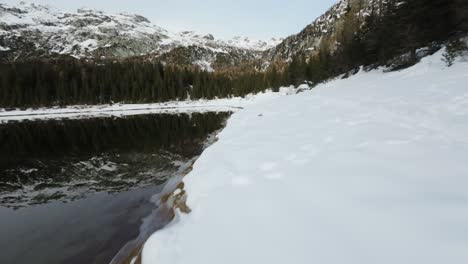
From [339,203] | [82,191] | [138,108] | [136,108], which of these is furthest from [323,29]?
[339,203]

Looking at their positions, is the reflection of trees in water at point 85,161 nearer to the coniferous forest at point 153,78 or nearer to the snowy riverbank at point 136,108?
the coniferous forest at point 153,78

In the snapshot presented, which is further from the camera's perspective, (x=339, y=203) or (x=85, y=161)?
(x=85, y=161)

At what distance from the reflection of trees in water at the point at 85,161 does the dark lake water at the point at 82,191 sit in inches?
2.1

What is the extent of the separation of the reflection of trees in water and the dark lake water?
54mm

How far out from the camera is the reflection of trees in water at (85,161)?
50.1 ft

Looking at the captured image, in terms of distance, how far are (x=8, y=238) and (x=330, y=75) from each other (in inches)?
2226

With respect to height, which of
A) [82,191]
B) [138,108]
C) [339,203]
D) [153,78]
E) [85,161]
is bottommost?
[82,191]

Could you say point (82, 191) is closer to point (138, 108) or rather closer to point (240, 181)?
point (240, 181)

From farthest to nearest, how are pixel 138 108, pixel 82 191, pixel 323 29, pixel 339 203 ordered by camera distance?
pixel 323 29
pixel 138 108
pixel 82 191
pixel 339 203

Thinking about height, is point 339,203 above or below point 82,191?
above

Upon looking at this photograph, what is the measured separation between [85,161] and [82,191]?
7.33m

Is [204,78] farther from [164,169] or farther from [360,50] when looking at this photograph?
[164,169]

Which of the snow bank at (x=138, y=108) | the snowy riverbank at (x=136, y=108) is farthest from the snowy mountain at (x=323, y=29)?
the snowy riverbank at (x=136, y=108)

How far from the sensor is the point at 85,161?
21.2 m
